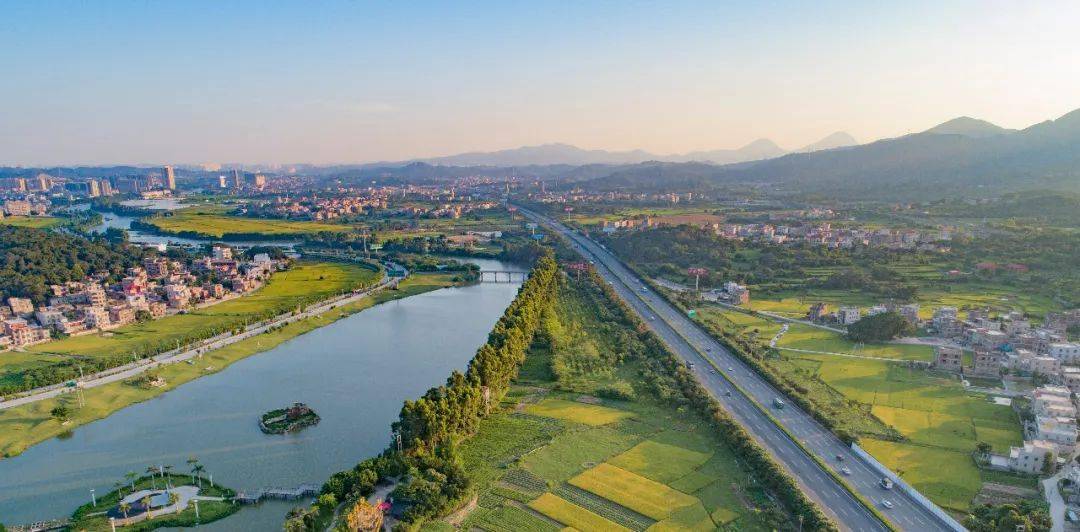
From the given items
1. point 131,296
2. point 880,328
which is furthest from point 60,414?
point 880,328

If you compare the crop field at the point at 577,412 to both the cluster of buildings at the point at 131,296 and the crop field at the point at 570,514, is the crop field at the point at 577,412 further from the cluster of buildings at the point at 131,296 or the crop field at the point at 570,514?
the cluster of buildings at the point at 131,296

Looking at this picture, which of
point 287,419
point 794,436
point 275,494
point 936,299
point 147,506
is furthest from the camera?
point 936,299

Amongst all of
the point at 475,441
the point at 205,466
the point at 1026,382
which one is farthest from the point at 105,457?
the point at 1026,382

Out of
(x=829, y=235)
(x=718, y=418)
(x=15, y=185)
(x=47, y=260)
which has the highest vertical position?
(x=15, y=185)

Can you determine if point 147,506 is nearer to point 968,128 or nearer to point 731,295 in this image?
point 731,295

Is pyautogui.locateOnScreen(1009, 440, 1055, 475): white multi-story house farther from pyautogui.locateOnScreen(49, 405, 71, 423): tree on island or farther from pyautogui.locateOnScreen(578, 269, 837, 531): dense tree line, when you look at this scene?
pyautogui.locateOnScreen(49, 405, 71, 423): tree on island

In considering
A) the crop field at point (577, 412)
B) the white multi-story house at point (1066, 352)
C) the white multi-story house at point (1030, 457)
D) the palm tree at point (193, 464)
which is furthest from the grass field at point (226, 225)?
the white multi-story house at point (1030, 457)

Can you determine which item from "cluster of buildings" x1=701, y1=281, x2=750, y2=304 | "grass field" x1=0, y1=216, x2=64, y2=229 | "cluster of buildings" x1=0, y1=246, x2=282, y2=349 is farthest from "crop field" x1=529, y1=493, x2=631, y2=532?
"grass field" x1=0, y1=216, x2=64, y2=229

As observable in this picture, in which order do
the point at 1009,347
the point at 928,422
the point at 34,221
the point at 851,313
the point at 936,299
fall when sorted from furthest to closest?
the point at 34,221 < the point at 936,299 < the point at 851,313 < the point at 1009,347 < the point at 928,422
